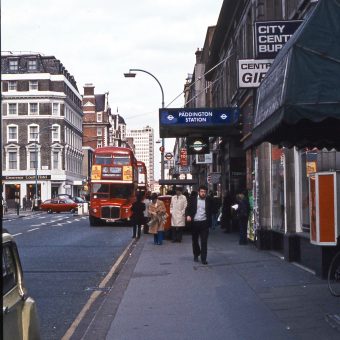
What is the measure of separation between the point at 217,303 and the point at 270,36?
5761 millimetres

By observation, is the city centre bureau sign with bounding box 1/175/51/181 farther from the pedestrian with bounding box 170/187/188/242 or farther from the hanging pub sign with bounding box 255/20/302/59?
the hanging pub sign with bounding box 255/20/302/59

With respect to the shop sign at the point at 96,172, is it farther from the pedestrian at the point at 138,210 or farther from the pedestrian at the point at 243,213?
the pedestrian at the point at 243,213

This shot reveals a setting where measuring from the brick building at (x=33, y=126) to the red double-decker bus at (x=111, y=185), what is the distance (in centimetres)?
5035

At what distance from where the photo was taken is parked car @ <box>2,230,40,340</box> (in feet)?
14.4

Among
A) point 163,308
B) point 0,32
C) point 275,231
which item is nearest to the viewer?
point 0,32

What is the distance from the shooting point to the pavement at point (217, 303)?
820 centimetres

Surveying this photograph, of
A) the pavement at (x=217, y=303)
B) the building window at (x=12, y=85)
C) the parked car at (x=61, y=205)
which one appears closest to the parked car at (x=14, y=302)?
the pavement at (x=217, y=303)

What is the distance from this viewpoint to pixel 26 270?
15.7 m

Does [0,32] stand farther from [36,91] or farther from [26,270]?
[36,91]

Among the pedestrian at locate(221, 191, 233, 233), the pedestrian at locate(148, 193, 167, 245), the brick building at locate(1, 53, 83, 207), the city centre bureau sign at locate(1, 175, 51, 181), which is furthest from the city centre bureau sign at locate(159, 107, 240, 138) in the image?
the city centre bureau sign at locate(1, 175, 51, 181)

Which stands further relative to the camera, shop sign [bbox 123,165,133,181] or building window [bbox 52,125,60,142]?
building window [bbox 52,125,60,142]

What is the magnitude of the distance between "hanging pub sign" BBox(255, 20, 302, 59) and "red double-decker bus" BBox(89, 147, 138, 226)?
82.5 ft

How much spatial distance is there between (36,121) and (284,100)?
84.5 meters

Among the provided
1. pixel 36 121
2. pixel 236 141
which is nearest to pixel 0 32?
pixel 236 141
